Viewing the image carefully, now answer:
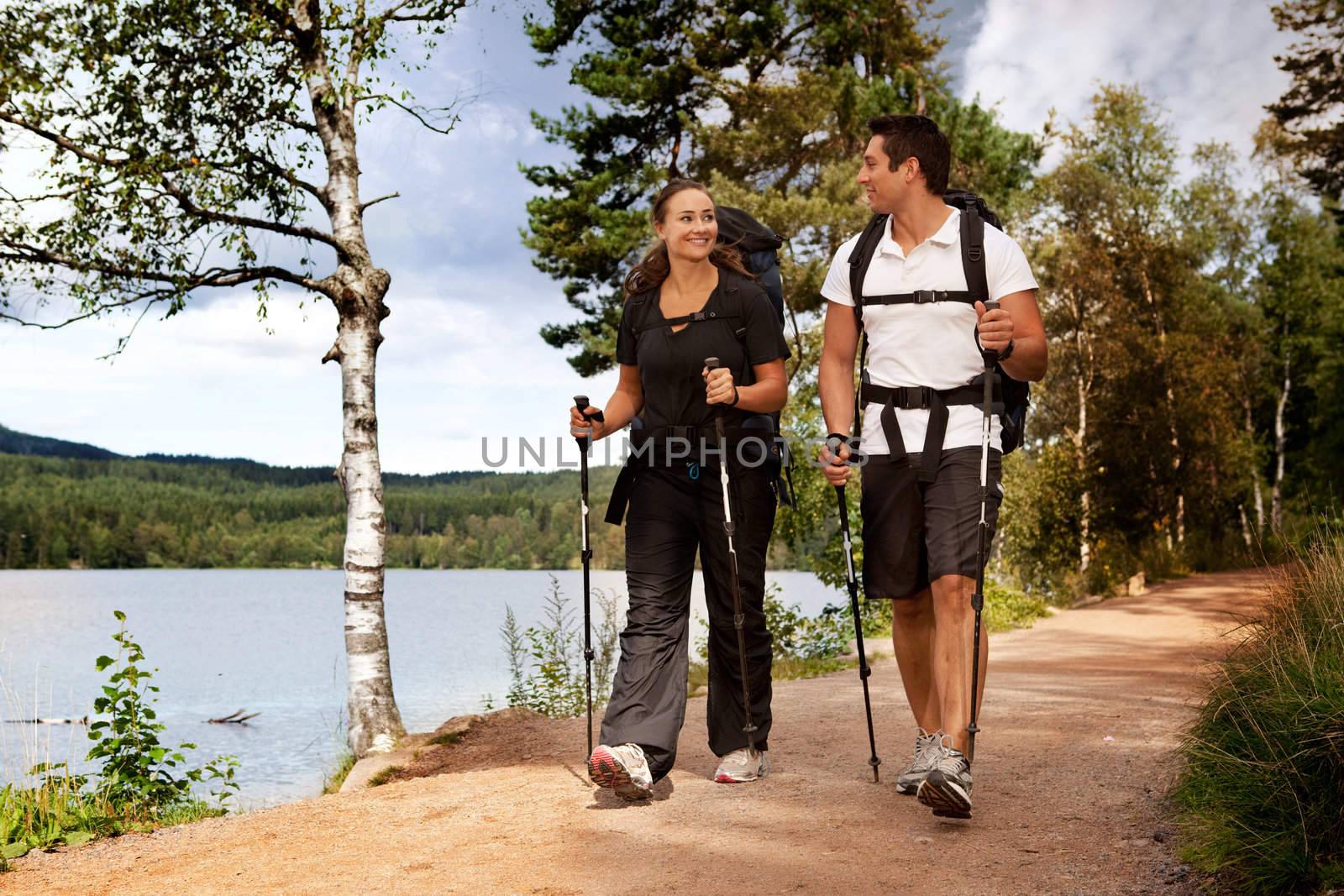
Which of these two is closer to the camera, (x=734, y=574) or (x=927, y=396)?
(x=927, y=396)

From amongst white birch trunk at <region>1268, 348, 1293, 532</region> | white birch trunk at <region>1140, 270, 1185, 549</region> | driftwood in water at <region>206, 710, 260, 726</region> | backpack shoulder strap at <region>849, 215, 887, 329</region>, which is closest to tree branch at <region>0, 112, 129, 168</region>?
backpack shoulder strap at <region>849, 215, 887, 329</region>

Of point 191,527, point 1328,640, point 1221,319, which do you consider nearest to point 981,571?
point 1328,640

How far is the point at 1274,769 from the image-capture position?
3453mm

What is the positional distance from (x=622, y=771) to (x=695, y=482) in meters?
1.17

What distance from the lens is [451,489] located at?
43.6m

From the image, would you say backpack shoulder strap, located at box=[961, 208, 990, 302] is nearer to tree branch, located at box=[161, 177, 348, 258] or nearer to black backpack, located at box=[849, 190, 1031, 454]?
black backpack, located at box=[849, 190, 1031, 454]

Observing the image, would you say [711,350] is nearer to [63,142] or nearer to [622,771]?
[622,771]

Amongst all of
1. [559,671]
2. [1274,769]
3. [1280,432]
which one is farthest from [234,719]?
[1280,432]

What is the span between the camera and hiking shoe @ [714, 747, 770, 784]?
471 cm

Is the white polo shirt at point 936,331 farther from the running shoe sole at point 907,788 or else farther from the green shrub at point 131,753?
the green shrub at point 131,753

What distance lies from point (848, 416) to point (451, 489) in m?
40.3

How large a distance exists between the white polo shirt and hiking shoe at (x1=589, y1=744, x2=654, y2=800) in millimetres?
1461

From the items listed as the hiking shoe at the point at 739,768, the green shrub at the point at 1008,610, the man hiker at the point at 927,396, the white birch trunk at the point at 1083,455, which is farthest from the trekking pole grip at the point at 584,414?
the white birch trunk at the point at 1083,455

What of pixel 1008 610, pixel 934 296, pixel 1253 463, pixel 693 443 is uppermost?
pixel 1253 463
